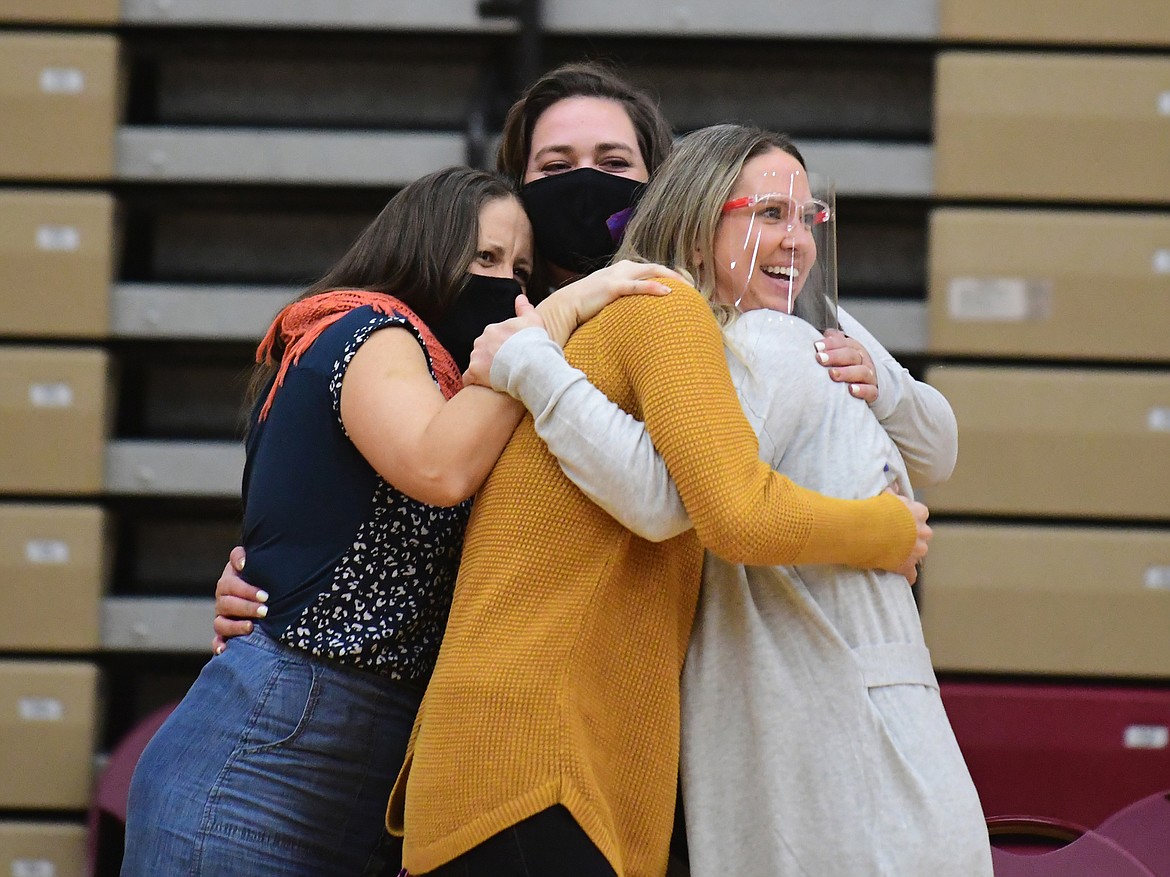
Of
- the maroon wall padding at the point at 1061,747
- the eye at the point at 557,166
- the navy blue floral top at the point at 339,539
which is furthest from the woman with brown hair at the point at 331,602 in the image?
the maroon wall padding at the point at 1061,747

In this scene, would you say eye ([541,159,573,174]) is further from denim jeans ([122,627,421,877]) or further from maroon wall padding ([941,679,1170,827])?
maroon wall padding ([941,679,1170,827])

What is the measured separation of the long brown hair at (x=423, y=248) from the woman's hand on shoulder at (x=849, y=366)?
1.34 feet

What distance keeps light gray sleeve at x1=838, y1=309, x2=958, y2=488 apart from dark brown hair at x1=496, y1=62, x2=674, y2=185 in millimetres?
510

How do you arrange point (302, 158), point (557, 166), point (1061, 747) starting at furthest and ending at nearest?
point (302, 158)
point (1061, 747)
point (557, 166)

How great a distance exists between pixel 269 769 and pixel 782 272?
690 mm

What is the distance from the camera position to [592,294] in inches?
48.1

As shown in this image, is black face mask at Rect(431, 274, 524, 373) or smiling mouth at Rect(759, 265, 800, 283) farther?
black face mask at Rect(431, 274, 524, 373)

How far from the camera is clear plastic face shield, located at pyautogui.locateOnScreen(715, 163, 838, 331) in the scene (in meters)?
1.29

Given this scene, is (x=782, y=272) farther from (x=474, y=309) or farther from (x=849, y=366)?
(x=474, y=309)

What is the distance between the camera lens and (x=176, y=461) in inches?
122

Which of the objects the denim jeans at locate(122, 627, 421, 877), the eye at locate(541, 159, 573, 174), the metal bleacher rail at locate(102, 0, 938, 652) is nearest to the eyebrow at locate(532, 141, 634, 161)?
the eye at locate(541, 159, 573, 174)

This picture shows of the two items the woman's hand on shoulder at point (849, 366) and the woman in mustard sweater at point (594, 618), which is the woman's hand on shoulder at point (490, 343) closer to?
the woman in mustard sweater at point (594, 618)

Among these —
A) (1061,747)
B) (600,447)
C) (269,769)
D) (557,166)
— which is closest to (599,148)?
(557,166)

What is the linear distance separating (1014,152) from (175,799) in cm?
242
